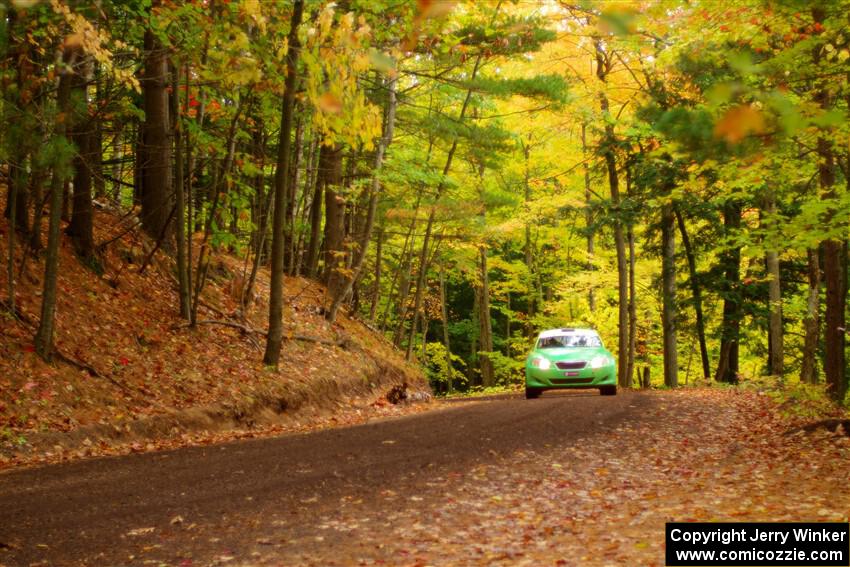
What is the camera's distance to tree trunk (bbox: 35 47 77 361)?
1017 cm

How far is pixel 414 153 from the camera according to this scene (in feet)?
71.9

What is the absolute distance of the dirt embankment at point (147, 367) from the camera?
985cm

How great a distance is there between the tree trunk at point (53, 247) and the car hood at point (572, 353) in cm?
1015

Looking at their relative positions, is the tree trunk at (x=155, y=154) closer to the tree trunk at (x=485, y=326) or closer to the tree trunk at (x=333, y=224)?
the tree trunk at (x=333, y=224)

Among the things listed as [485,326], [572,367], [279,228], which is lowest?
[572,367]

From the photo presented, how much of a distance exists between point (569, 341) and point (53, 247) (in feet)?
36.7

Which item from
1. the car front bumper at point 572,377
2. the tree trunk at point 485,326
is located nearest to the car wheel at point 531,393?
the car front bumper at point 572,377

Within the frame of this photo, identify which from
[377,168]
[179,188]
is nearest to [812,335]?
[377,168]

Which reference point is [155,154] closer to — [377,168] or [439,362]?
[377,168]

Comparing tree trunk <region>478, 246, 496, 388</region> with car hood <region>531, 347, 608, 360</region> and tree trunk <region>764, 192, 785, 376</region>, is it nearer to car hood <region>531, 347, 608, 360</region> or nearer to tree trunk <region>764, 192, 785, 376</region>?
tree trunk <region>764, 192, 785, 376</region>

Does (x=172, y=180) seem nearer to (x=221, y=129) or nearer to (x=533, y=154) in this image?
(x=221, y=129)

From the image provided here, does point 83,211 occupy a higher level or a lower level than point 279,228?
higher

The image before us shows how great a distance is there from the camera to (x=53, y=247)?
34.2ft

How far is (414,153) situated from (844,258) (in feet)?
39.0
